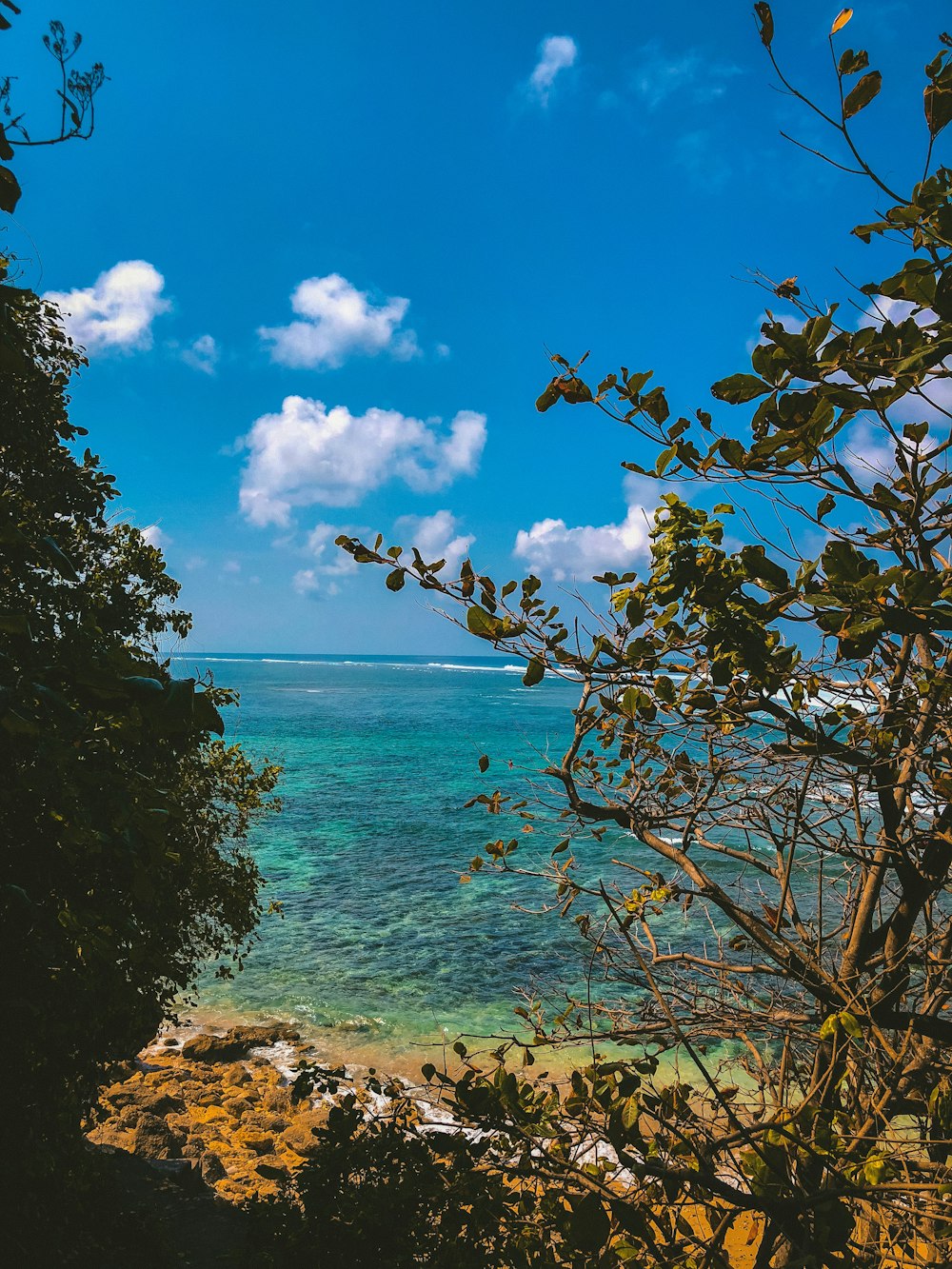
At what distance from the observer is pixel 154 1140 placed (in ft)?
31.4

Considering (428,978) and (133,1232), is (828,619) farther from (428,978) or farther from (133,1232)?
(428,978)

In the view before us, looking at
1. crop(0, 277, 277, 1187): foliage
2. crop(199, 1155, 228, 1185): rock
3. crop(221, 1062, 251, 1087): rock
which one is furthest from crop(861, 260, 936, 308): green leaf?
crop(221, 1062, 251, 1087): rock

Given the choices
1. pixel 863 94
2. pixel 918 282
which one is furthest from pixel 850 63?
pixel 918 282

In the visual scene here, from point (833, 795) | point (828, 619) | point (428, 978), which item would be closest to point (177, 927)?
point (833, 795)

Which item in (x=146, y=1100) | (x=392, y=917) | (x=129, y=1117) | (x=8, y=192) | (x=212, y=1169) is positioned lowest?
(x=392, y=917)

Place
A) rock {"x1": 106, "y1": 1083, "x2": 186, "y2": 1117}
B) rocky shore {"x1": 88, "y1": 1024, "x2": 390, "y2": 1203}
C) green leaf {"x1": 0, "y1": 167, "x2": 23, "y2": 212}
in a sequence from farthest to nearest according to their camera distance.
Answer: rock {"x1": 106, "y1": 1083, "x2": 186, "y2": 1117} < rocky shore {"x1": 88, "y1": 1024, "x2": 390, "y2": 1203} < green leaf {"x1": 0, "y1": 167, "x2": 23, "y2": 212}

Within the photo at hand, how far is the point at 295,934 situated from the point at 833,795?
19.8m

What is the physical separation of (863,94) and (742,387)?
780mm

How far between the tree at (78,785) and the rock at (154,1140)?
2.05 meters

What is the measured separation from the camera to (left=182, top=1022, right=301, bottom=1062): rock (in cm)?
1412

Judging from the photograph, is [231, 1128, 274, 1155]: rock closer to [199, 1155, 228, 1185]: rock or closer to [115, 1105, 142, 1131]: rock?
[199, 1155, 228, 1185]: rock

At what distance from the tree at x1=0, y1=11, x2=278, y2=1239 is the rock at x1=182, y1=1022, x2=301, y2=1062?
5502 mm

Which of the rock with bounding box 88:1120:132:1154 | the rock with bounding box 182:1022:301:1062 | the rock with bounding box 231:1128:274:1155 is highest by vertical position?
the rock with bounding box 88:1120:132:1154

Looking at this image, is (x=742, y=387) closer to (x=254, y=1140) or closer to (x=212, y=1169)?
(x=212, y=1169)
